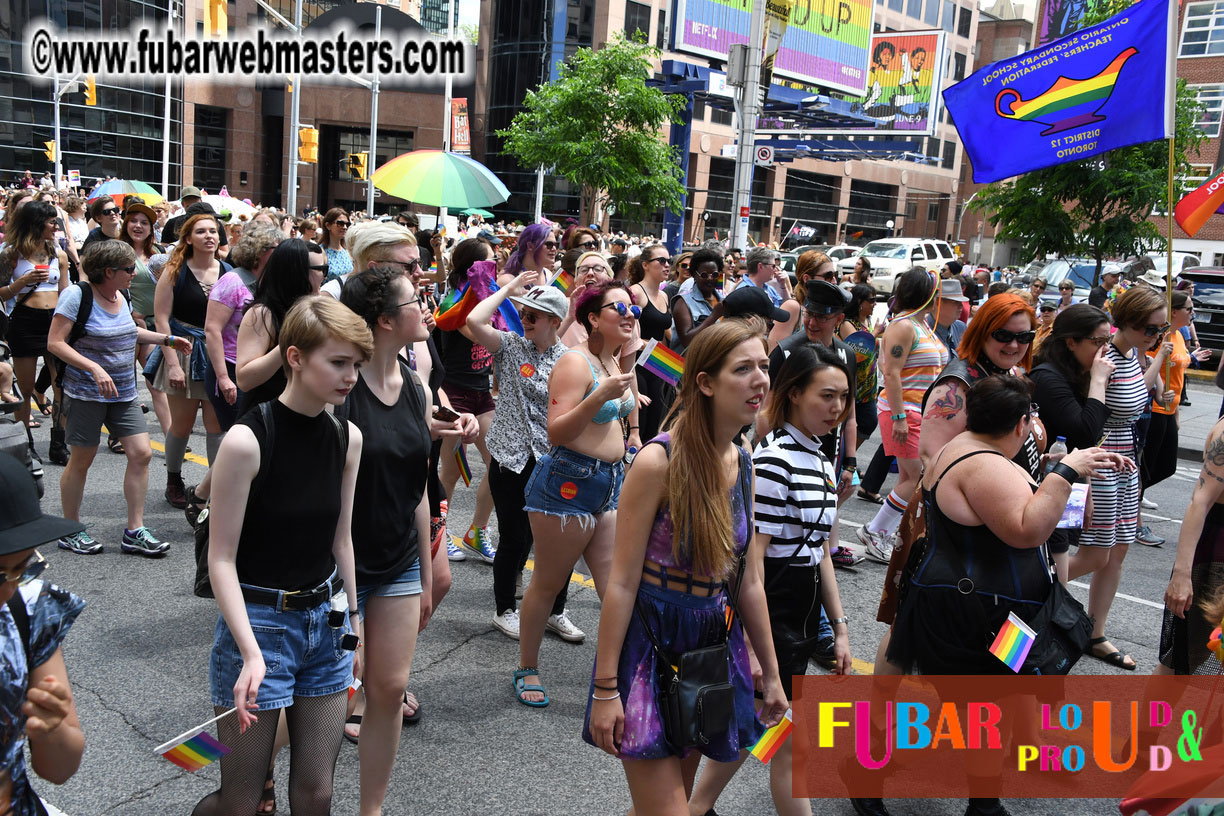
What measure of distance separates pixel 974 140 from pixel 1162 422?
2961 millimetres

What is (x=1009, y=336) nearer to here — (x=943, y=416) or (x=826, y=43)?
(x=943, y=416)

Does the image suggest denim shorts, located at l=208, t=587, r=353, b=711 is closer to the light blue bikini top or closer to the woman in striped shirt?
the light blue bikini top

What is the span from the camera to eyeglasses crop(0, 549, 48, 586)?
1.77 meters

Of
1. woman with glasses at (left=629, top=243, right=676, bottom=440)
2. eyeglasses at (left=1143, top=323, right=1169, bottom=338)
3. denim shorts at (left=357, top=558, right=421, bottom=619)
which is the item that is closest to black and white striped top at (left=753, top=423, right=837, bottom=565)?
denim shorts at (left=357, top=558, right=421, bottom=619)

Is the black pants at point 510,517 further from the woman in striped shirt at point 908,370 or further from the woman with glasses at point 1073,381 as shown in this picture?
the woman in striped shirt at point 908,370

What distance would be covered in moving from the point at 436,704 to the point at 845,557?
10.9 ft

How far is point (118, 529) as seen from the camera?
248 inches

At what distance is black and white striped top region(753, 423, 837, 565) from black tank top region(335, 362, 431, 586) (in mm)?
1152

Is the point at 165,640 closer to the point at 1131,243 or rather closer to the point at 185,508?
the point at 185,508

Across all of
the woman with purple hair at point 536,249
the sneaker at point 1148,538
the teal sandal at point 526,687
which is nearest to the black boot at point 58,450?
the woman with purple hair at point 536,249

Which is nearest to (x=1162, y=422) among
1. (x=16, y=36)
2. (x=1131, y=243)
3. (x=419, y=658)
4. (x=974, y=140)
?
(x=974, y=140)

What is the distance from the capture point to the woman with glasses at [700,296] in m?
6.79

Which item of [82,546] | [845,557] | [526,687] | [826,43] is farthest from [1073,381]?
[826,43]

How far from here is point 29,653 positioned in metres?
1.86
